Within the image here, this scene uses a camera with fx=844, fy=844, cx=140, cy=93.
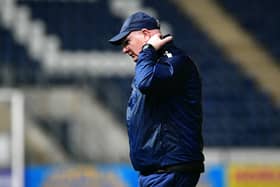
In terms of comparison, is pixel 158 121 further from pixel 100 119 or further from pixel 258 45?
pixel 258 45

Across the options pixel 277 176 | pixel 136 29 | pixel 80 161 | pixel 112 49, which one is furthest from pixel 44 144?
pixel 136 29

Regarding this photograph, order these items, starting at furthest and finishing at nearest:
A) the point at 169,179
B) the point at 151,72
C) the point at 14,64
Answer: the point at 14,64 < the point at 169,179 < the point at 151,72

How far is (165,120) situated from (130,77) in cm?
588

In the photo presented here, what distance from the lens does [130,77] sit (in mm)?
9203

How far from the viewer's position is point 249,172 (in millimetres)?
7727

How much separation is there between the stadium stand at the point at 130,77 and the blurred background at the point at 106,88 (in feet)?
0.04

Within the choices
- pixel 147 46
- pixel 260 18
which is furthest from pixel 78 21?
pixel 147 46

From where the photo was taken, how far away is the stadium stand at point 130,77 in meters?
8.84

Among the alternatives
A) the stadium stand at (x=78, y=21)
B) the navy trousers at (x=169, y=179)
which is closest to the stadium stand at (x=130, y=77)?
the stadium stand at (x=78, y=21)

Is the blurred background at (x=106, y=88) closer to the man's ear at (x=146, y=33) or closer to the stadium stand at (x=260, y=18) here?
the stadium stand at (x=260, y=18)

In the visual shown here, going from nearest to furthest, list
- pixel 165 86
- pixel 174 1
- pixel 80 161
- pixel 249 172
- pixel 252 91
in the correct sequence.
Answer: pixel 165 86 < pixel 249 172 < pixel 80 161 < pixel 252 91 < pixel 174 1

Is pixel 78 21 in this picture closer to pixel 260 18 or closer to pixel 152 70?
pixel 260 18

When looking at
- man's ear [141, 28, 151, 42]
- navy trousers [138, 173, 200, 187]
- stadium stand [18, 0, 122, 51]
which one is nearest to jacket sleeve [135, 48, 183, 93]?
man's ear [141, 28, 151, 42]

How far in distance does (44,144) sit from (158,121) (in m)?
5.30
